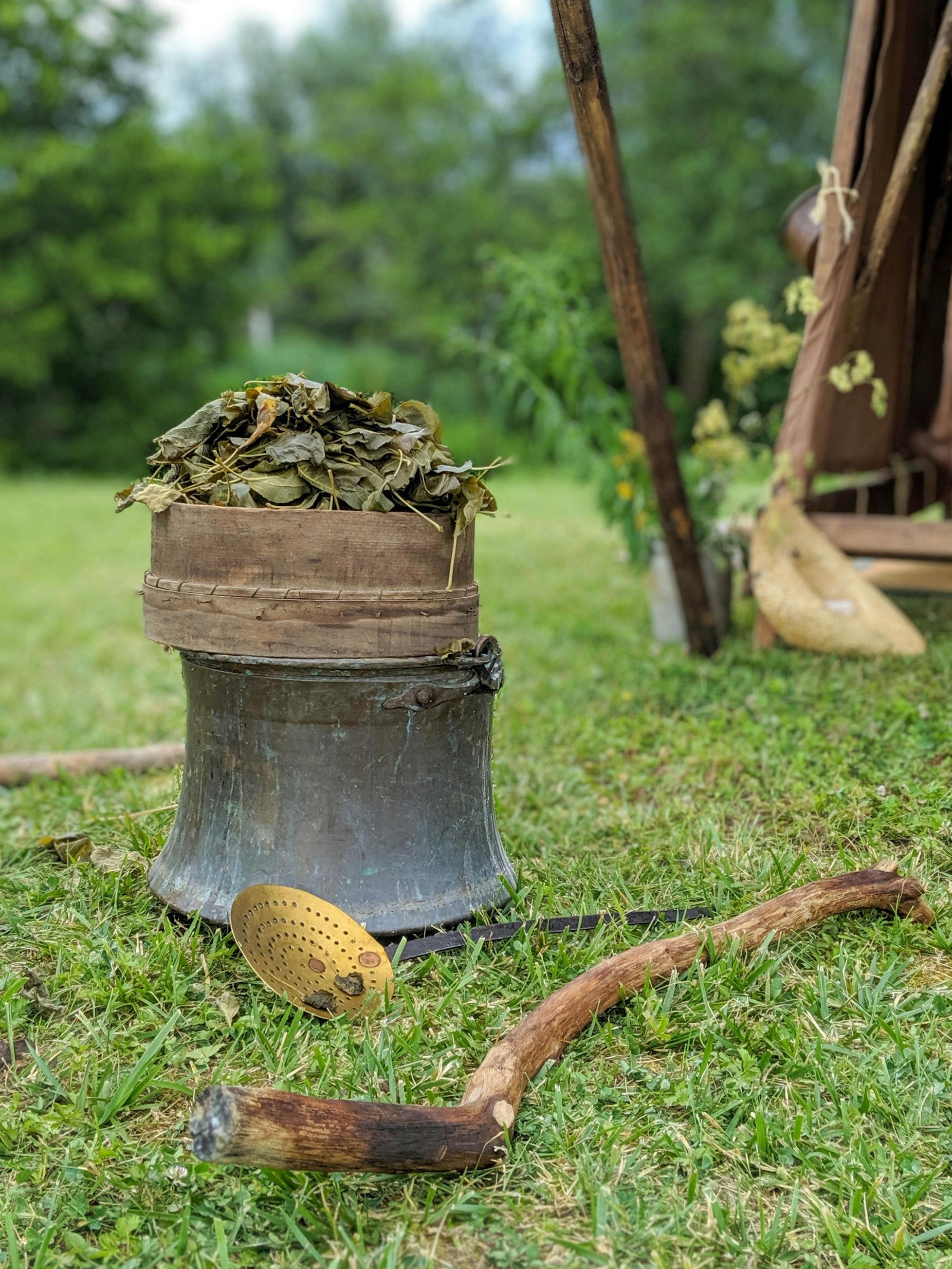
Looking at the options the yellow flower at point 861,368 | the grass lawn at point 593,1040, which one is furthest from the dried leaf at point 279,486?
the yellow flower at point 861,368

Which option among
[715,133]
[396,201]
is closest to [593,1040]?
[715,133]

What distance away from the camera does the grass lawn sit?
167 centimetres

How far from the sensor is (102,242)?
1953 centimetres

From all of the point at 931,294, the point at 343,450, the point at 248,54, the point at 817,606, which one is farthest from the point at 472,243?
the point at 248,54

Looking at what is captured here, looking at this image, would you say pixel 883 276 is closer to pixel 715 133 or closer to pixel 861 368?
pixel 861 368

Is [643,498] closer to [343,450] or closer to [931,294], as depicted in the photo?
[931,294]

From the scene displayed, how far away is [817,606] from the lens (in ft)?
13.0

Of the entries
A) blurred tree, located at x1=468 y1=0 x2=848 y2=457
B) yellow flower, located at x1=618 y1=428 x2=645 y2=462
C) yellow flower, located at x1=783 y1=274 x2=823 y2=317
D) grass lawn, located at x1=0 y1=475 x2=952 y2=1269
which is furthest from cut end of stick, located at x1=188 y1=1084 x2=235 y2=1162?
blurred tree, located at x1=468 y1=0 x2=848 y2=457

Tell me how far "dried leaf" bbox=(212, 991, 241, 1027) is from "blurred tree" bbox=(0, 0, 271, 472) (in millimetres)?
18472

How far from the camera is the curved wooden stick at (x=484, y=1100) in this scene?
1.58 metres

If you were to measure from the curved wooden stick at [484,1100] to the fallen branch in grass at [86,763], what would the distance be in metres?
1.96

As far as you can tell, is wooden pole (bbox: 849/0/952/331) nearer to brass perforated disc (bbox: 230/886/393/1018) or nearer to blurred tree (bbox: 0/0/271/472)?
brass perforated disc (bbox: 230/886/393/1018)

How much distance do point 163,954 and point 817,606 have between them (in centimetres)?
261

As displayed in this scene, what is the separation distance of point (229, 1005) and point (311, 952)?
0.62 feet
